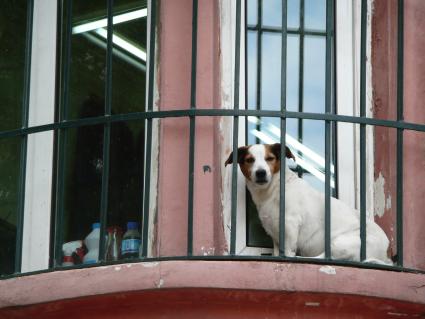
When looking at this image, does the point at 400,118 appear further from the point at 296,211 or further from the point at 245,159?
the point at 245,159

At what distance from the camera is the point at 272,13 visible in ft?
32.9

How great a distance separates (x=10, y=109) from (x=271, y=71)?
1462 mm

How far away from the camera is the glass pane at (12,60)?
10234mm

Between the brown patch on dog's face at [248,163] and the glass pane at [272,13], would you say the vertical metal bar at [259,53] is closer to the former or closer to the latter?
the glass pane at [272,13]

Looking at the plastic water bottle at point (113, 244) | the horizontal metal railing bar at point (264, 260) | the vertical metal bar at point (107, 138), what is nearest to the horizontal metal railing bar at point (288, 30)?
the vertical metal bar at point (107, 138)

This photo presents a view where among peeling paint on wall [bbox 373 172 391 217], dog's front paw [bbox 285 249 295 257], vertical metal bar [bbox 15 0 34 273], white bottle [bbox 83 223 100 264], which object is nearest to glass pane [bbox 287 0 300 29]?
peeling paint on wall [bbox 373 172 391 217]

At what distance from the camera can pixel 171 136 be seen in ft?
31.2

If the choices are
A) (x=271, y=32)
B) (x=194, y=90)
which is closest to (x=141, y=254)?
(x=194, y=90)

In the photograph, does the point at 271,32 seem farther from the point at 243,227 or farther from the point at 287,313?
the point at 287,313

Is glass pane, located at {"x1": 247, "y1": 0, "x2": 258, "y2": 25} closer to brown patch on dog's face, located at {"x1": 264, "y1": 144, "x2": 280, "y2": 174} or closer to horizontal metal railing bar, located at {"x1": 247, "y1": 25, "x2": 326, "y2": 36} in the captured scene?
horizontal metal railing bar, located at {"x1": 247, "y1": 25, "x2": 326, "y2": 36}

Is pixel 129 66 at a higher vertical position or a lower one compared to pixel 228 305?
higher

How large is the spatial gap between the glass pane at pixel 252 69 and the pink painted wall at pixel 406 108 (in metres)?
0.63

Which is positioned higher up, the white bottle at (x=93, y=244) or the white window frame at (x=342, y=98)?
the white window frame at (x=342, y=98)

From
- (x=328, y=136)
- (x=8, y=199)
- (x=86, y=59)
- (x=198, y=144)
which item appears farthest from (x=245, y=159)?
(x=8, y=199)
